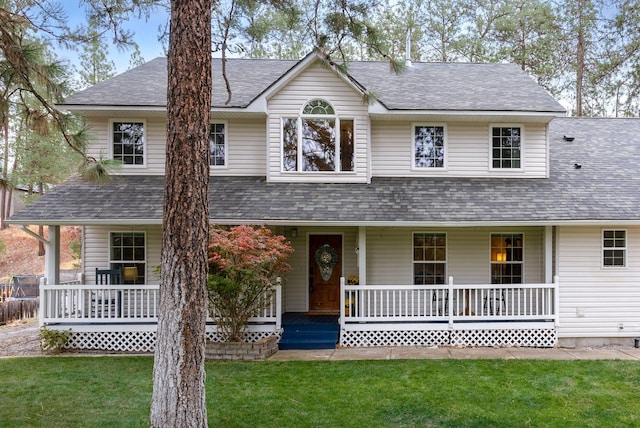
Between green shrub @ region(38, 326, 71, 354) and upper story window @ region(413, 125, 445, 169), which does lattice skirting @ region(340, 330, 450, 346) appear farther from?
green shrub @ region(38, 326, 71, 354)

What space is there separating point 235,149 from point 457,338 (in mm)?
7099

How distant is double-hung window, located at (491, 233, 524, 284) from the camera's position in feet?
36.3

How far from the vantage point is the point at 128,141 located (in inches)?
444

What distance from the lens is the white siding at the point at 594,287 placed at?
970 cm

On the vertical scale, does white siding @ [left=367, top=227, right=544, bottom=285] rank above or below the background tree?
below

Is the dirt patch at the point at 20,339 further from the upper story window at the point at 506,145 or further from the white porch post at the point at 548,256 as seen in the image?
the upper story window at the point at 506,145

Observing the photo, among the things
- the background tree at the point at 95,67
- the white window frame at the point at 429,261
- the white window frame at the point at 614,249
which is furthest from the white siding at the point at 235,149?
the background tree at the point at 95,67

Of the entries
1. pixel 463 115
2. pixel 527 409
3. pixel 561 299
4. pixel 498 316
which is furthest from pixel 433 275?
pixel 527 409

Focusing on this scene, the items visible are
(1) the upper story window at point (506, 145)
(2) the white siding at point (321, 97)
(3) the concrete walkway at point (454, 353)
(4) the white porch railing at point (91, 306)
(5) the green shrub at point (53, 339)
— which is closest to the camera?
(3) the concrete walkway at point (454, 353)

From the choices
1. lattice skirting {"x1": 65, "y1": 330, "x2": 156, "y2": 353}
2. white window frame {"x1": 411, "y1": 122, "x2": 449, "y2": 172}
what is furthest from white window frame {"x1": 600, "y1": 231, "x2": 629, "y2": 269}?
lattice skirting {"x1": 65, "y1": 330, "x2": 156, "y2": 353}

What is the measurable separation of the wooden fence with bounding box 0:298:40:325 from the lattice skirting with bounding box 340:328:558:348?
10.0 meters

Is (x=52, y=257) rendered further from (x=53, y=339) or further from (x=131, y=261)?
(x=53, y=339)

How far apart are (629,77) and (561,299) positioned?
1625 centimetres

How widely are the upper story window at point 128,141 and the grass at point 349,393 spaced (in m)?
5.17
